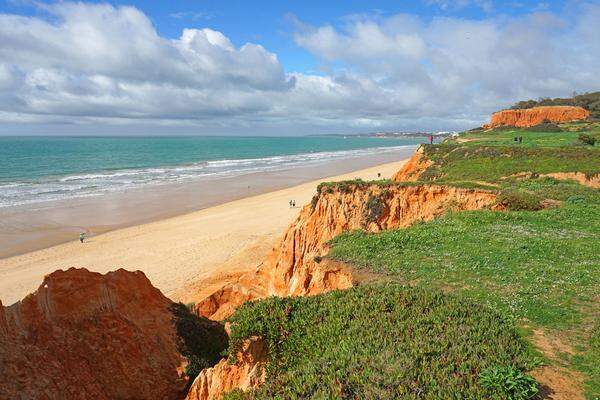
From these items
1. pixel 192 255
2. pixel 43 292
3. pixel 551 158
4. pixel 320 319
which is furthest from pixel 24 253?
pixel 551 158

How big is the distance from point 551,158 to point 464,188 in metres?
10.3

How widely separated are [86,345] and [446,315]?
30.5 ft

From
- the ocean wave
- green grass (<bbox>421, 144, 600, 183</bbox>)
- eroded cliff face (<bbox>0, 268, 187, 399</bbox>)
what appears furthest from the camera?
the ocean wave

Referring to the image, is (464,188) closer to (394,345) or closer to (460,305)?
(460,305)

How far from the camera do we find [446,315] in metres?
8.09

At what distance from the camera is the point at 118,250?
29.7 m

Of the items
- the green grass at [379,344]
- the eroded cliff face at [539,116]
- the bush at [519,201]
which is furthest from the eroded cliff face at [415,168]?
the eroded cliff face at [539,116]

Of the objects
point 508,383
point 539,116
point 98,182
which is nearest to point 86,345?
point 508,383

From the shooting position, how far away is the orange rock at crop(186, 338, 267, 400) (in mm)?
8164

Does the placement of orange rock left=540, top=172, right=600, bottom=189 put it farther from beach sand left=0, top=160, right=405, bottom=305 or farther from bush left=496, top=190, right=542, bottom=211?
beach sand left=0, top=160, right=405, bottom=305

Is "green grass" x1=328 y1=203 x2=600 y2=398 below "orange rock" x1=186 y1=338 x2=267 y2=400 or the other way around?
the other way around

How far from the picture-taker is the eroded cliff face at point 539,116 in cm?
6256

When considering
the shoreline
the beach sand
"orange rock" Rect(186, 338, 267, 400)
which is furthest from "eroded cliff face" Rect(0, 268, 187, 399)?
the shoreline

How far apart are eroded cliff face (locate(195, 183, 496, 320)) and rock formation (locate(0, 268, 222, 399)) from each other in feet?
19.5
